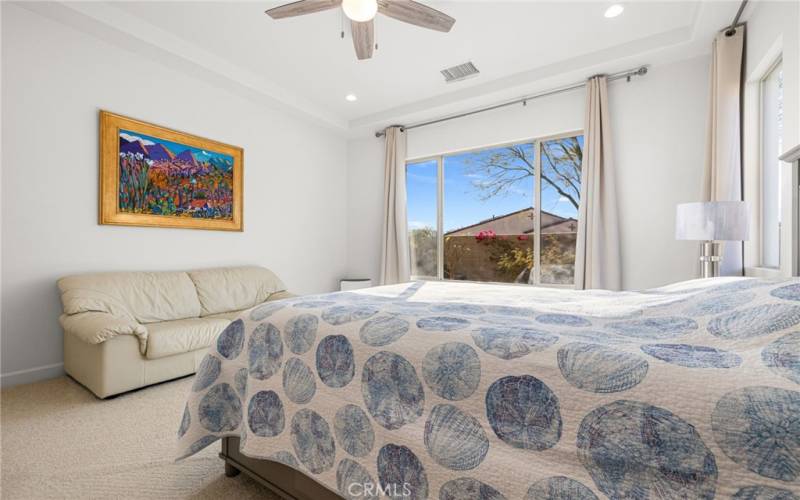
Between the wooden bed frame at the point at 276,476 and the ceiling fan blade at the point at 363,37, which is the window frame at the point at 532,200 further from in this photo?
the wooden bed frame at the point at 276,476

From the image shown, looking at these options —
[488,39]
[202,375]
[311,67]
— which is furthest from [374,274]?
[202,375]

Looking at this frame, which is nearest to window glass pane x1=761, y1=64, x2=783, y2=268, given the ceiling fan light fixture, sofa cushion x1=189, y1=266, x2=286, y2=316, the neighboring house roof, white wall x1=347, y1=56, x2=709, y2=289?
white wall x1=347, y1=56, x2=709, y2=289

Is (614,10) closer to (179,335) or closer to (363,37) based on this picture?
(363,37)

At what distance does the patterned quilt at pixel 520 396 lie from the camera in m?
0.62

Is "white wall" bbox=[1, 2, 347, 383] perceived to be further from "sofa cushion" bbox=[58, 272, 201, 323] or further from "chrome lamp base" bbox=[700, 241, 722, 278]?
"chrome lamp base" bbox=[700, 241, 722, 278]

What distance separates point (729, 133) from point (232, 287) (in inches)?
175

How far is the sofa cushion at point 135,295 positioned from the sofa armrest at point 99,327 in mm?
93

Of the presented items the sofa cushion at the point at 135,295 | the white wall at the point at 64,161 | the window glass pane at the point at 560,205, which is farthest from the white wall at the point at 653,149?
the sofa cushion at the point at 135,295

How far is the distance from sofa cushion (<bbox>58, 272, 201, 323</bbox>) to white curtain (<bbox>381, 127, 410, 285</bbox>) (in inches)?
91.3

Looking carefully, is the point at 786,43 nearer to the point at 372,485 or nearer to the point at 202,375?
the point at 372,485

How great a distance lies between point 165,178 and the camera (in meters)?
3.26

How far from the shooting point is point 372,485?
97cm

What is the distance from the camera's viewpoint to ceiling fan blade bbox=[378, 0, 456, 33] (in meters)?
2.07

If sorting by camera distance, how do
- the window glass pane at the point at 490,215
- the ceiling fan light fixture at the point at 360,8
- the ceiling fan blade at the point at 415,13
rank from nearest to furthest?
the ceiling fan light fixture at the point at 360,8, the ceiling fan blade at the point at 415,13, the window glass pane at the point at 490,215
